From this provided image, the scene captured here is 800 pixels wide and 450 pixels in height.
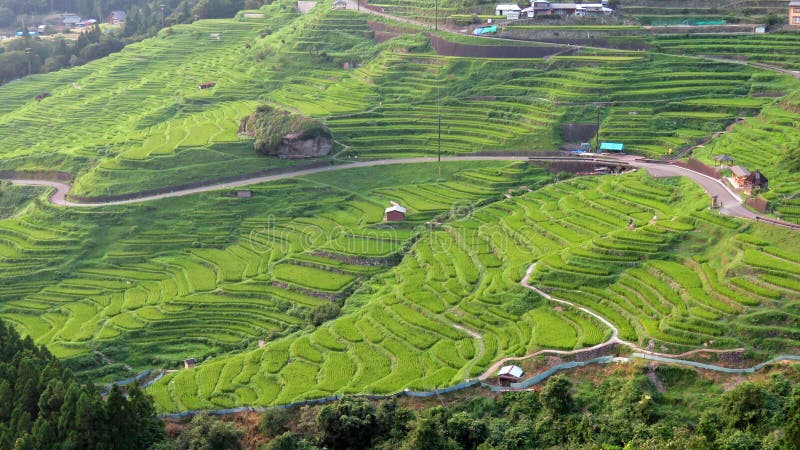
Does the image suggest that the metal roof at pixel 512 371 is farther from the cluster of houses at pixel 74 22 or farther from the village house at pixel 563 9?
the cluster of houses at pixel 74 22

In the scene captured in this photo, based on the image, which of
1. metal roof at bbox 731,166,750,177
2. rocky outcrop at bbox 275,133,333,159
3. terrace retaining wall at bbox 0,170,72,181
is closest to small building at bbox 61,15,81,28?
terrace retaining wall at bbox 0,170,72,181

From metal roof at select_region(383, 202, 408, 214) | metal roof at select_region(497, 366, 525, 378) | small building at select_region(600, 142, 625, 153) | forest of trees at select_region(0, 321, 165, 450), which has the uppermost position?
small building at select_region(600, 142, 625, 153)

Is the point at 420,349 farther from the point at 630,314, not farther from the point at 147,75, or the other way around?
the point at 147,75

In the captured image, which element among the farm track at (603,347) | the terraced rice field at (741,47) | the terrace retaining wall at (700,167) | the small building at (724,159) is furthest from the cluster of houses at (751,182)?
the terraced rice field at (741,47)

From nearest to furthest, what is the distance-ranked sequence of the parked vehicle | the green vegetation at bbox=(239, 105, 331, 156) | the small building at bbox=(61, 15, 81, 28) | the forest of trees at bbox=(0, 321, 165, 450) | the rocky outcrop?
the forest of trees at bbox=(0, 321, 165, 450) < the green vegetation at bbox=(239, 105, 331, 156) < the rocky outcrop < the parked vehicle < the small building at bbox=(61, 15, 81, 28)

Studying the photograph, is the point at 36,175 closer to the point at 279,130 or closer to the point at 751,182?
the point at 279,130

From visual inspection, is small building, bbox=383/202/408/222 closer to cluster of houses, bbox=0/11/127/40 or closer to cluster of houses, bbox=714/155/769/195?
cluster of houses, bbox=714/155/769/195

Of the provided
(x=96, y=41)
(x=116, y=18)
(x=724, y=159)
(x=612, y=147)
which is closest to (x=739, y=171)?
(x=724, y=159)
